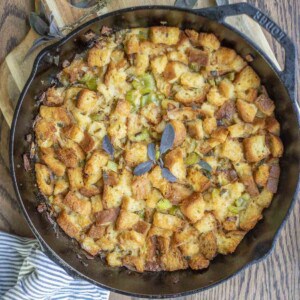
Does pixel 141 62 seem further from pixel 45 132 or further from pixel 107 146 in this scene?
pixel 45 132

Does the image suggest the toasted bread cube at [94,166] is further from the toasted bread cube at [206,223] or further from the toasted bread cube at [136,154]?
the toasted bread cube at [206,223]

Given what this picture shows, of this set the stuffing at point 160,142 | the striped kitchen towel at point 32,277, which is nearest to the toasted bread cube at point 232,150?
the stuffing at point 160,142

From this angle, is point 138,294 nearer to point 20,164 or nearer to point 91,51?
point 20,164

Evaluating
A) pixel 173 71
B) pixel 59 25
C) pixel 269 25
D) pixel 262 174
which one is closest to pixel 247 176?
Result: pixel 262 174

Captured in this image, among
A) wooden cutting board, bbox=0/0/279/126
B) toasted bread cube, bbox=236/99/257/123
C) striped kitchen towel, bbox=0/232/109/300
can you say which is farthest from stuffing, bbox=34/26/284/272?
striped kitchen towel, bbox=0/232/109/300

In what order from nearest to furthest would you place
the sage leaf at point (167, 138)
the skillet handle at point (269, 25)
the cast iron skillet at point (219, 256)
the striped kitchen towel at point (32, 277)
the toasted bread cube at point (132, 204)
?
the skillet handle at point (269, 25)
the cast iron skillet at point (219, 256)
the sage leaf at point (167, 138)
the toasted bread cube at point (132, 204)
the striped kitchen towel at point (32, 277)

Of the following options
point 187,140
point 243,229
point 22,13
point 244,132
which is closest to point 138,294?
point 243,229

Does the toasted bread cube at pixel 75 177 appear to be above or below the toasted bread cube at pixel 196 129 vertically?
below

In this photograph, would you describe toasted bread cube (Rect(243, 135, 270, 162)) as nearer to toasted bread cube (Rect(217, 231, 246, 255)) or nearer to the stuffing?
the stuffing
